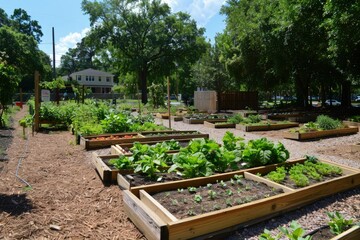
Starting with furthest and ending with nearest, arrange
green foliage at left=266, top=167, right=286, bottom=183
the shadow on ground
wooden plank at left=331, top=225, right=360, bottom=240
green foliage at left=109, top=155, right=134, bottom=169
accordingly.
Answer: green foliage at left=109, top=155, right=134, bottom=169 < green foliage at left=266, top=167, right=286, bottom=183 < the shadow on ground < wooden plank at left=331, top=225, right=360, bottom=240

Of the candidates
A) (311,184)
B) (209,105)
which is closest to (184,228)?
(311,184)

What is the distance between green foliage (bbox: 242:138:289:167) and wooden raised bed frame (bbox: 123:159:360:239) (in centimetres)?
50

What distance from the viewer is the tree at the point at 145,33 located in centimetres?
3591

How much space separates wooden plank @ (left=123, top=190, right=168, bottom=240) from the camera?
10.1 ft

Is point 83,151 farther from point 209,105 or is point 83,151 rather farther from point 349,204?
point 209,105

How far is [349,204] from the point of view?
437 centimetres

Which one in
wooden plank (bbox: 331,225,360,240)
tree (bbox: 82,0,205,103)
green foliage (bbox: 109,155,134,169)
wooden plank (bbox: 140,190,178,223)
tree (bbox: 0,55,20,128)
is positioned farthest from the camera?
tree (bbox: 82,0,205,103)

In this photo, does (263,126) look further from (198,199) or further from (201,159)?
(198,199)

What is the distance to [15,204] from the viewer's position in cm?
429

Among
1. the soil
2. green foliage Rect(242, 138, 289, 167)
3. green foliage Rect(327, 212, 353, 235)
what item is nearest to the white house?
green foliage Rect(242, 138, 289, 167)

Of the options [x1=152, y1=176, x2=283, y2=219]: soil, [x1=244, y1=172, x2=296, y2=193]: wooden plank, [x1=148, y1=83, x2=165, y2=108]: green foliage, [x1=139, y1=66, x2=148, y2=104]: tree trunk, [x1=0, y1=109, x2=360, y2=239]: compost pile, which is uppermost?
[x1=139, y1=66, x2=148, y2=104]: tree trunk

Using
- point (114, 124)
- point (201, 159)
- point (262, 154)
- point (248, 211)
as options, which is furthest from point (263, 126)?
point (248, 211)

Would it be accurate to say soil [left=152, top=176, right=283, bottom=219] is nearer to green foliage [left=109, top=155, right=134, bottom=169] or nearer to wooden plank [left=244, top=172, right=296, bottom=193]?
wooden plank [left=244, top=172, right=296, bottom=193]

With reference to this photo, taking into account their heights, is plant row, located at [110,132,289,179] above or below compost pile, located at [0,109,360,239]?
above
